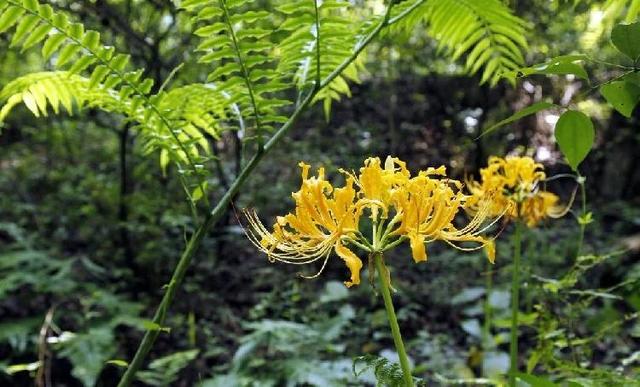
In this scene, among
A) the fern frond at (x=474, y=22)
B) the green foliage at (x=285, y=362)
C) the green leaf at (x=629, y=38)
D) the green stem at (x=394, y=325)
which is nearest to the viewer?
the green leaf at (x=629, y=38)

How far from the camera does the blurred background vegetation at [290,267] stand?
2455 mm

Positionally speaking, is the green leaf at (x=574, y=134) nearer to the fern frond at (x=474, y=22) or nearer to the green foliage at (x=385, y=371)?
the green foliage at (x=385, y=371)

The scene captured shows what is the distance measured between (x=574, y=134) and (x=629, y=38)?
15cm

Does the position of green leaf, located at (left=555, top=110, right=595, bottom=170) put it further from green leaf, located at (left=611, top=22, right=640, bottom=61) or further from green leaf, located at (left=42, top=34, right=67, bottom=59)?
green leaf, located at (left=42, top=34, right=67, bottom=59)

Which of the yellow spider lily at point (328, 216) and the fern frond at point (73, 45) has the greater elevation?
the fern frond at point (73, 45)

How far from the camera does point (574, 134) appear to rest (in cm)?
79

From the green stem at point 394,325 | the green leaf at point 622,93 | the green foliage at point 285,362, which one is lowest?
the green foliage at point 285,362

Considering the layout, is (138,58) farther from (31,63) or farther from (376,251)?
(376,251)

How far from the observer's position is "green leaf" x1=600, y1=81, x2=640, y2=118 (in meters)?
0.73

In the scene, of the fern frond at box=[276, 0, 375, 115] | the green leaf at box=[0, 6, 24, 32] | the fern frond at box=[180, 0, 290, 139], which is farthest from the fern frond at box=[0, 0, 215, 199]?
the fern frond at box=[276, 0, 375, 115]

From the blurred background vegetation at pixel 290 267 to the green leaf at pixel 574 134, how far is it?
1.85ft

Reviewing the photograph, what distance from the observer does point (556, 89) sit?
563 cm

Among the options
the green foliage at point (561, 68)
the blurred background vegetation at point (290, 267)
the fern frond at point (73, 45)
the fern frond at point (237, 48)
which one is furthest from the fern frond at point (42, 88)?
the green foliage at point (561, 68)

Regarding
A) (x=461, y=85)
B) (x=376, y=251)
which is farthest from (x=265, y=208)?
(x=376, y=251)
